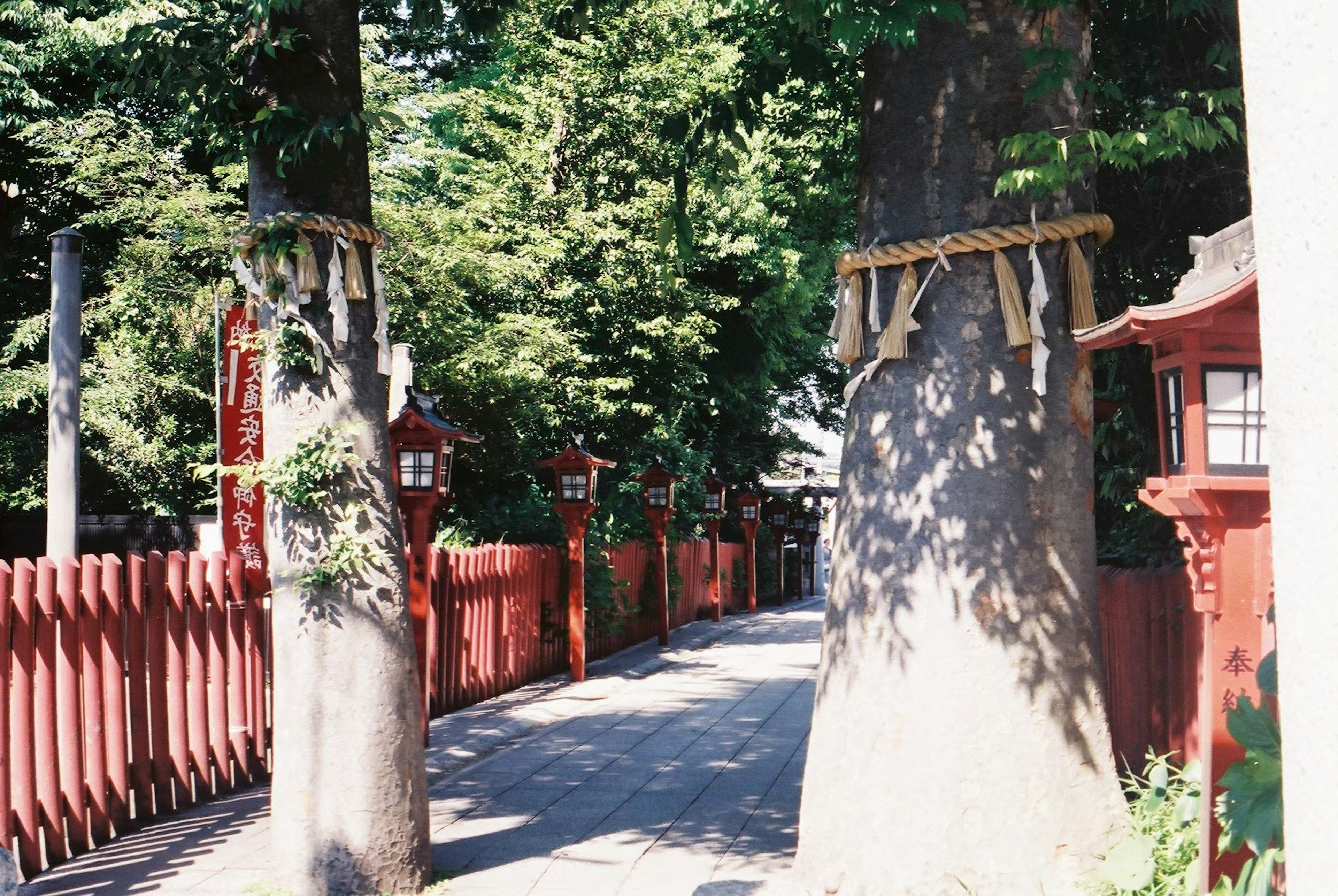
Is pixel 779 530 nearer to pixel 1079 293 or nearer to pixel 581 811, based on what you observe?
pixel 581 811

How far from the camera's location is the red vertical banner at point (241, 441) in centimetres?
845

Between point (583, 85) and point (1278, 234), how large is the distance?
59.4ft

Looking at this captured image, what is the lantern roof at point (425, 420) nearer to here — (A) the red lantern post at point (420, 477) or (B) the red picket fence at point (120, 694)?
(A) the red lantern post at point (420, 477)

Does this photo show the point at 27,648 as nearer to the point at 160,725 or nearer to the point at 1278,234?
the point at 160,725

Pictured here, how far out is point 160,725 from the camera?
7.18m

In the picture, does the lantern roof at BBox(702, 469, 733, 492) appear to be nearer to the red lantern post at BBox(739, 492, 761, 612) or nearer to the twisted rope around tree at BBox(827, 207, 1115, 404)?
the red lantern post at BBox(739, 492, 761, 612)

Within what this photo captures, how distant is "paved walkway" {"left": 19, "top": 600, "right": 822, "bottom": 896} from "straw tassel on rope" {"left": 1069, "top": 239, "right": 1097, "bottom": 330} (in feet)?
8.40

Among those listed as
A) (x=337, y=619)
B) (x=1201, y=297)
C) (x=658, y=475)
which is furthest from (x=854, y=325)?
(x=658, y=475)

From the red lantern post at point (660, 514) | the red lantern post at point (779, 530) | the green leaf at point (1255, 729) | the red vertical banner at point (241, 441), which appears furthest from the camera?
the red lantern post at point (779, 530)

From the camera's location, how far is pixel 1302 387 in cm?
198

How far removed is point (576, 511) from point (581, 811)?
7.16 metres

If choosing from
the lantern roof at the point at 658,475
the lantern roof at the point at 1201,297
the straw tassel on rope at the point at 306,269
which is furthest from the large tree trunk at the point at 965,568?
the lantern roof at the point at 658,475

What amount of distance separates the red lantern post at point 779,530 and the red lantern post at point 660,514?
1445 centimetres

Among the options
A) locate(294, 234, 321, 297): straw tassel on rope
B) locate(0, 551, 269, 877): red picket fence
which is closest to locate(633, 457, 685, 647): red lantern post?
locate(0, 551, 269, 877): red picket fence
